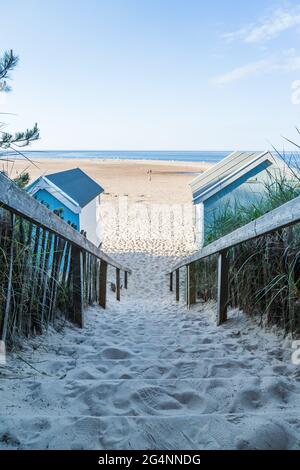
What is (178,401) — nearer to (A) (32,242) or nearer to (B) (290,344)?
(B) (290,344)

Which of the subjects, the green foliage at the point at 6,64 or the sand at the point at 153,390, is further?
the green foliage at the point at 6,64

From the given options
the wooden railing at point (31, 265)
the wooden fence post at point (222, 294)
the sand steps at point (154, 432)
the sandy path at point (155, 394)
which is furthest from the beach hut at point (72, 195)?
the sand steps at point (154, 432)

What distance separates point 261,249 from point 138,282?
342 inches

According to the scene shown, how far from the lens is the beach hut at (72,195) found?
10.9 metres

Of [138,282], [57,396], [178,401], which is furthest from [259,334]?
[138,282]

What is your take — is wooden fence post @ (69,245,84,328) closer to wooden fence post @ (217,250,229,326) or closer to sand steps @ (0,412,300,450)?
wooden fence post @ (217,250,229,326)

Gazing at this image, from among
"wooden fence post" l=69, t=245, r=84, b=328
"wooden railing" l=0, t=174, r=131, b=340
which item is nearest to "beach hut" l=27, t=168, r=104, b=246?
"wooden fence post" l=69, t=245, r=84, b=328

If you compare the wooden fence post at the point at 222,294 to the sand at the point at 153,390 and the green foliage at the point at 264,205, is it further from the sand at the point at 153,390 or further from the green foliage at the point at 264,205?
the green foliage at the point at 264,205

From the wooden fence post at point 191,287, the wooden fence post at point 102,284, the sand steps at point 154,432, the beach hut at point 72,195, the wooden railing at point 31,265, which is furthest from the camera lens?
the beach hut at point 72,195

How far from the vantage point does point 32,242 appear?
3377mm

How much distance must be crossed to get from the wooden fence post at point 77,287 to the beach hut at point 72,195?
4571mm

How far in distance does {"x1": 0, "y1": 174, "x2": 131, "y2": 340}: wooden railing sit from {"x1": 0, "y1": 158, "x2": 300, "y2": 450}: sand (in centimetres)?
21

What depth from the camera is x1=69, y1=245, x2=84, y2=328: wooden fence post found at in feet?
13.1
